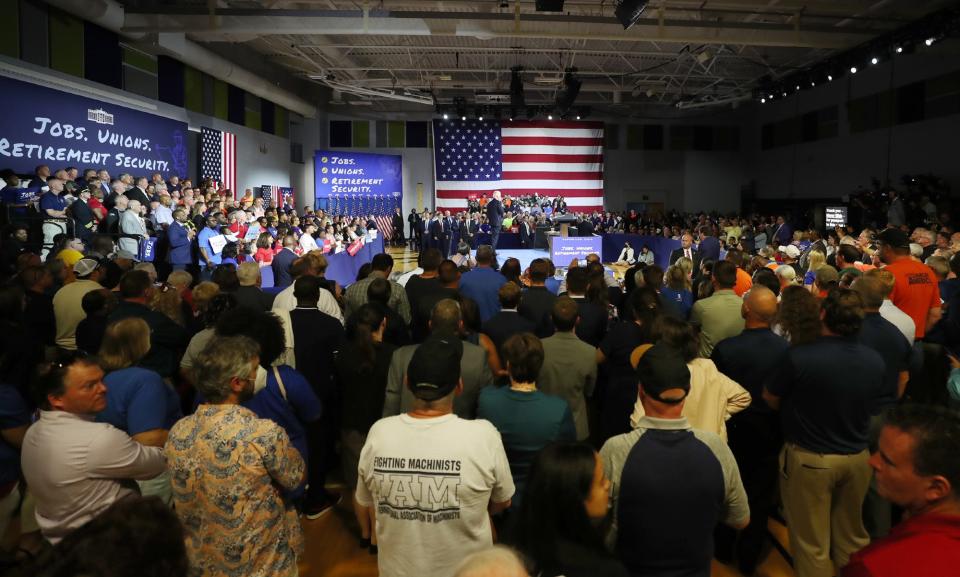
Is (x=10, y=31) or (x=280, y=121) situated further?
(x=280, y=121)

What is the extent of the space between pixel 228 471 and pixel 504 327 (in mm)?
2096

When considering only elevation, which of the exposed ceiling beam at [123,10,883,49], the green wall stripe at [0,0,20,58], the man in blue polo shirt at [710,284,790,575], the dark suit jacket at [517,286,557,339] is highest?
the exposed ceiling beam at [123,10,883,49]

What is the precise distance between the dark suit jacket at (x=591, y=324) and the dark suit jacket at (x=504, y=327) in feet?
1.71

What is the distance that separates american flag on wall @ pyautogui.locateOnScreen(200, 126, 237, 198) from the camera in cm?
1373

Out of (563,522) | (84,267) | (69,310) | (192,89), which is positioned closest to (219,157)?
(192,89)

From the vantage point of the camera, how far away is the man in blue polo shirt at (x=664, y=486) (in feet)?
5.63

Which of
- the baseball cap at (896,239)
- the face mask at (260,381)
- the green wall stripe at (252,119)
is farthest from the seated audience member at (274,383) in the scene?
the green wall stripe at (252,119)

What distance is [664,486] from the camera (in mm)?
1708

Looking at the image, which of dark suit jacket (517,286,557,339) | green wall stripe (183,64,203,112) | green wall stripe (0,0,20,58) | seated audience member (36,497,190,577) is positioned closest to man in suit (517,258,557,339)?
dark suit jacket (517,286,557,339)

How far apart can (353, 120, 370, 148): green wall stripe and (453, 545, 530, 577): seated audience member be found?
2200 cm

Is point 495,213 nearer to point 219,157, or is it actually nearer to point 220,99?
point 219,157

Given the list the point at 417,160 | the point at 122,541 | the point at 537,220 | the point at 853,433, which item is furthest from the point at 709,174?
the point at 122,541

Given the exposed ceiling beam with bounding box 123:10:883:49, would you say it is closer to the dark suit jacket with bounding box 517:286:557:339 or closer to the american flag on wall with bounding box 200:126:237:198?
the american flag on wall with bounding box 200:126:237:198

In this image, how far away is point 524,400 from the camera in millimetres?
2365
